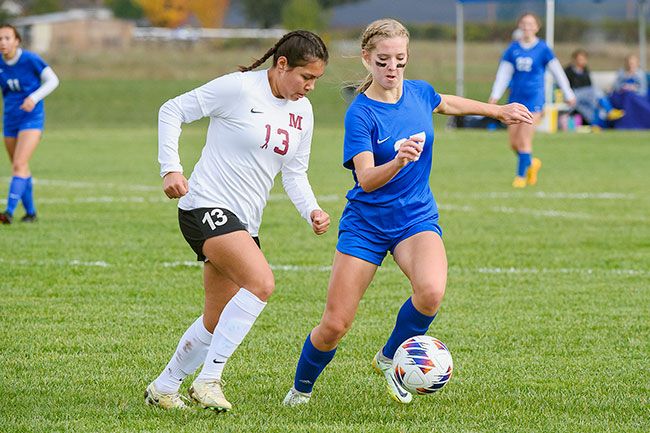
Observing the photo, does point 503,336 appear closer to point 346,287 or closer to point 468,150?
point 346,287

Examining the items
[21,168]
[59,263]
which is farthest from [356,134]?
[21,168]

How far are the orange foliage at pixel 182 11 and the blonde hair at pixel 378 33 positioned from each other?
8448 cm

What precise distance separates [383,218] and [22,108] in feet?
25.4

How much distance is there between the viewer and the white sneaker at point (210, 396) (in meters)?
5.34

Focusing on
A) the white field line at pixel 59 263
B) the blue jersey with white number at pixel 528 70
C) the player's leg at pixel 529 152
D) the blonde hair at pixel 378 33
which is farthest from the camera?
the blue jersey with white number at pixel 528 70

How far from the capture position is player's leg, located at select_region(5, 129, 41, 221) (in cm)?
1248

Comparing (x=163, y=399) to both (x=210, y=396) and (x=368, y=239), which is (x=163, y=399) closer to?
(x=210, y=396)

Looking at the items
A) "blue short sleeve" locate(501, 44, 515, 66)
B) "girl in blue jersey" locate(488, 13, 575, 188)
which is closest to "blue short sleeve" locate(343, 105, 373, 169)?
"girl in blue jersey" locate(488, 13, 575, 188)

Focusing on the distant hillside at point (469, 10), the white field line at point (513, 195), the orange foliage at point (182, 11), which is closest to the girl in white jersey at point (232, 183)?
the white field line at point (513, 195)

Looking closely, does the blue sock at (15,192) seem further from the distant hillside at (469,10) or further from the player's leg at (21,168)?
the distant hillside at (469,10)

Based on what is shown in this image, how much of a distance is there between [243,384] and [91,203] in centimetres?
896

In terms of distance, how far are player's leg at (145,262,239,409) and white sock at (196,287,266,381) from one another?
0.19 m

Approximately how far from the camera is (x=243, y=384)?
6027 mm

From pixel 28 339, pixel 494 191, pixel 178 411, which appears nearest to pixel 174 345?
pixel 28 339
